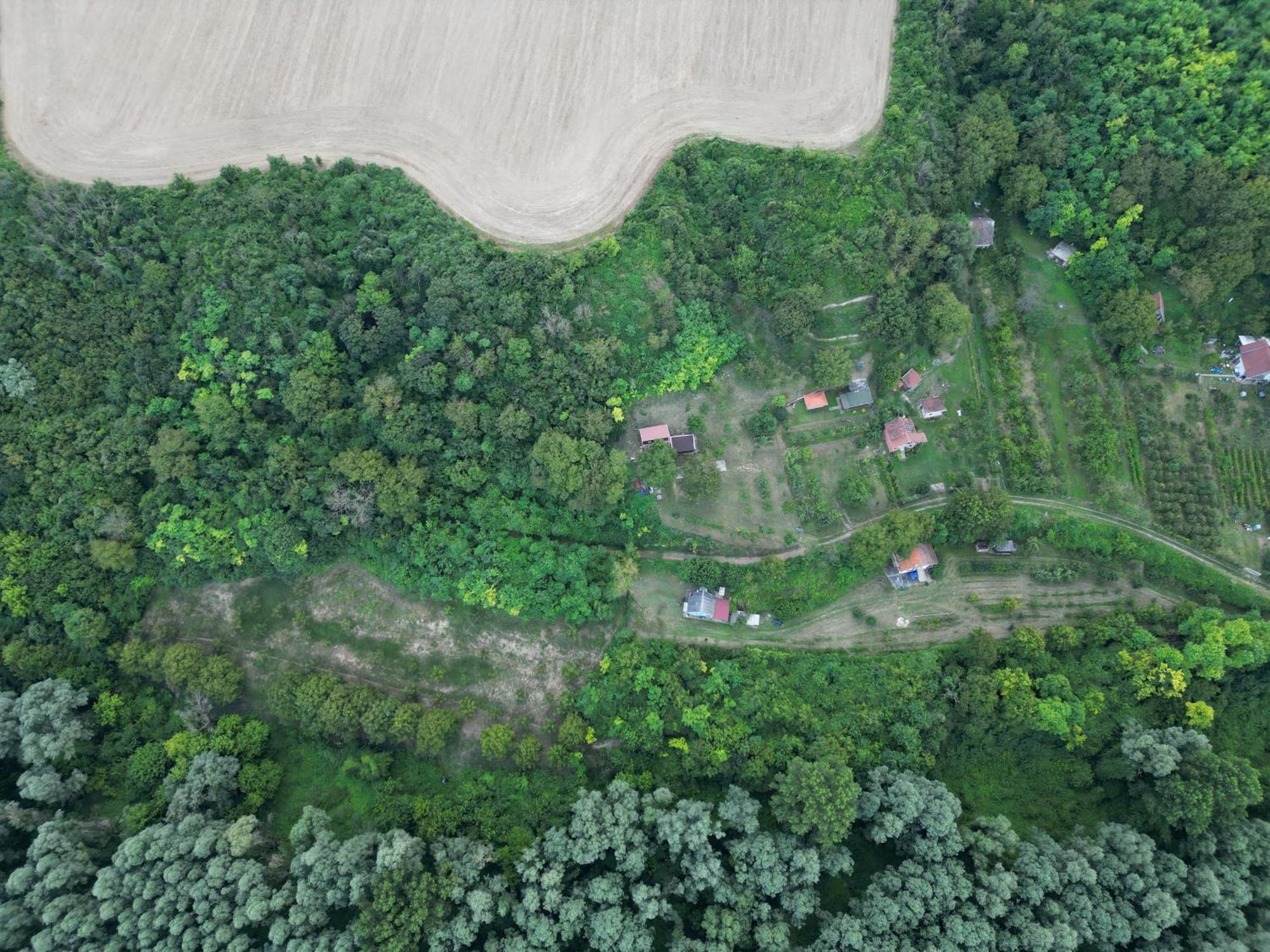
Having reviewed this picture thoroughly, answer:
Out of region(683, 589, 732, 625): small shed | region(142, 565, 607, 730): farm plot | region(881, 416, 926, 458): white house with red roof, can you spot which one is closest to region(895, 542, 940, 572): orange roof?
region(881, 416, 926, 458): white house with red roof

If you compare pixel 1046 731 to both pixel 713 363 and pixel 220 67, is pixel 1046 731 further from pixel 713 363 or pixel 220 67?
pixel 220 67

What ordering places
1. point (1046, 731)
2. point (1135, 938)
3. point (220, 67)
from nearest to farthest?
point (1135, 938) < point (1046, 731) < point (220, 67)

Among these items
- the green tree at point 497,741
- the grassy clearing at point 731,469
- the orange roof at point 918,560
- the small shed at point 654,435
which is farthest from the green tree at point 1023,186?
the green tree at point 497,741

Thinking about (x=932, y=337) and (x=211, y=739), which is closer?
(x=211, y=739)

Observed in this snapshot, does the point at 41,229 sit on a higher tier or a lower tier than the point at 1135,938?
higher

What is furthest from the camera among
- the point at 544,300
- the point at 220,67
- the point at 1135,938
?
the point at 220,67

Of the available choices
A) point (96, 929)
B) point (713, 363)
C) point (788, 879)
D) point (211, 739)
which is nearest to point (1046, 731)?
point (788, 879)

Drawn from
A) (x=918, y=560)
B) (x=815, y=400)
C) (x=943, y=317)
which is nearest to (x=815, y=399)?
(x=815, y=400)

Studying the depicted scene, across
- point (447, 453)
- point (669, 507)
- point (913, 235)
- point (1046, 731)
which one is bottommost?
point (1046, 731)
